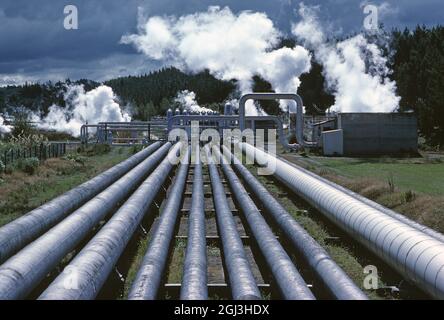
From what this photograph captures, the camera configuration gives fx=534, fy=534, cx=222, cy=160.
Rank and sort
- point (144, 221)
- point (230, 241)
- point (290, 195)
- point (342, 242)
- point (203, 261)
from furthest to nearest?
point (290, 195)
point (144, 221)
point (342, 242)
point (230, 241)
point (203, 261)

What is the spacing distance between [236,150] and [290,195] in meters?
19.1

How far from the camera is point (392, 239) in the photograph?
9398mm

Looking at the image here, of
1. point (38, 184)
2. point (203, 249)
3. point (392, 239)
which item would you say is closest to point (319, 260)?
point (392, 239)

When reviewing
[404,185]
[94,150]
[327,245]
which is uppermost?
[94,150]

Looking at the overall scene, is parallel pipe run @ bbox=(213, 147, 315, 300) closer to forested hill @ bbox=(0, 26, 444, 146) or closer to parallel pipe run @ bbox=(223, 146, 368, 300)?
parallel pipe run @ bbox=(223, 146, 368, 300)

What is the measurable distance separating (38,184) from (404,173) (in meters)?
17.8

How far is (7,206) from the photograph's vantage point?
627 inches

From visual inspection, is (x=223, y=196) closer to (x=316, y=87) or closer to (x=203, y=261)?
(x=203, y=261)

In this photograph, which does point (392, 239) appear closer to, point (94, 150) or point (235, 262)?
point (235, 262)

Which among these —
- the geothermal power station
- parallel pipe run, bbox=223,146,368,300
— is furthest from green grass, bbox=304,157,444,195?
parallel pipe run, bbox=223,146,368,300

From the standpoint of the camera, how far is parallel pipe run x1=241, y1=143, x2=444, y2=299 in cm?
788

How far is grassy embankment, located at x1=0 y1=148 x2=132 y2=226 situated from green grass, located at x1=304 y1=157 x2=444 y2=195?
12.8 m
